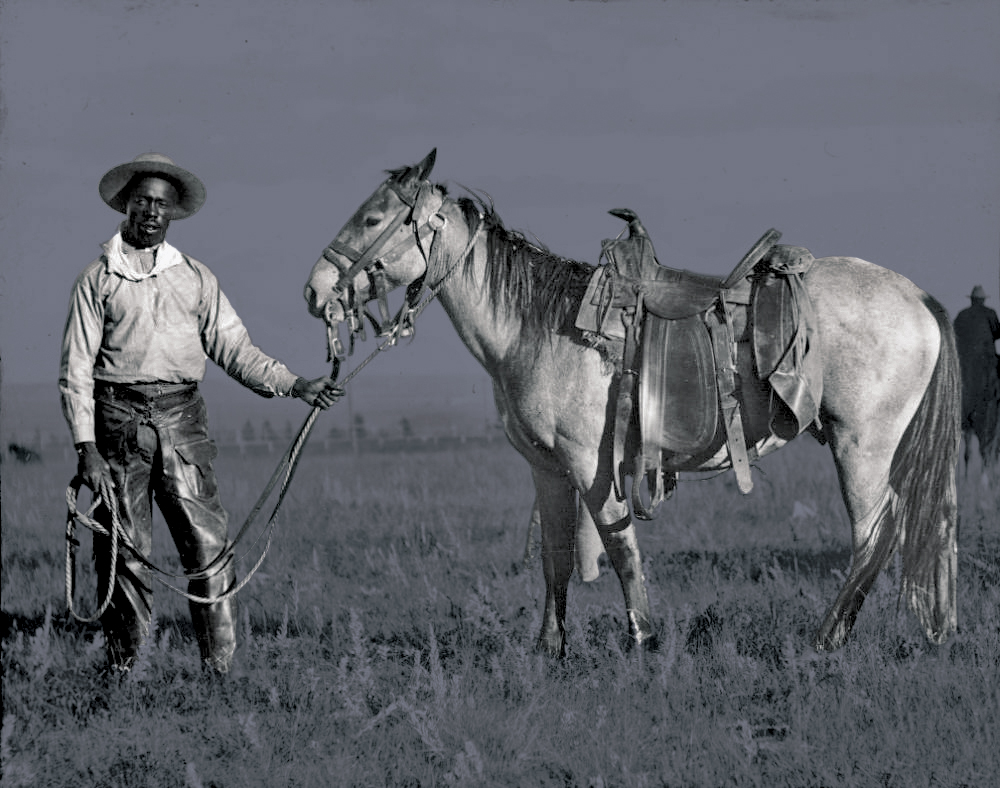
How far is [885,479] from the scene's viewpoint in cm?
573

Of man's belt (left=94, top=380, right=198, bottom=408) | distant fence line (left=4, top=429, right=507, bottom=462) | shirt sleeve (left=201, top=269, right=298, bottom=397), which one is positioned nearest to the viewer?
man's belt (left=94, top=380, right=198, bottom=408)

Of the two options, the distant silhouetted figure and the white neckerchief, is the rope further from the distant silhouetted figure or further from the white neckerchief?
the distant silhouetted figure

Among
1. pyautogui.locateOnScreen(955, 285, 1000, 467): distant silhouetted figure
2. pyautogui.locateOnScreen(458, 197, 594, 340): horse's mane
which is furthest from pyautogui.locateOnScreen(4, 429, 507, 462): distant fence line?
pyautogui.locateOnScreen(458, 197, 594, 340): horse's mane

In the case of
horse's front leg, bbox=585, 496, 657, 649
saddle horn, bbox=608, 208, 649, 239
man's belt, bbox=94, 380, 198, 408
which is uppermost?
saddle horn, bbox=608, 208, 649, 239

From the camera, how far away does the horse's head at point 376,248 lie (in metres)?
5.49

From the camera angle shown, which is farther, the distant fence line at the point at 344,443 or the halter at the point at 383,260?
the distant fence line at the point at 344,443

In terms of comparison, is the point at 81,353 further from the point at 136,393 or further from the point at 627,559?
the point at 627,559

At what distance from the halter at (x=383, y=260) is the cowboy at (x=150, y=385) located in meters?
0.42

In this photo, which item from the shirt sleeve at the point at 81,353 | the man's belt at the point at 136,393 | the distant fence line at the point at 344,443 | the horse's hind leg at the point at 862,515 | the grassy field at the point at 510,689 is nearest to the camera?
the grassy field at the point at 510,689

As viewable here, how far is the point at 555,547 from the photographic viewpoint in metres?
5.90

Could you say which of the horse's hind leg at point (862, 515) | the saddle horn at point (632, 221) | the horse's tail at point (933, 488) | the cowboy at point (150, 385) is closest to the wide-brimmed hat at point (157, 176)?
the cowboy at point (150, 385)

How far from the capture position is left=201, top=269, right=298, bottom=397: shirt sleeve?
211 inches

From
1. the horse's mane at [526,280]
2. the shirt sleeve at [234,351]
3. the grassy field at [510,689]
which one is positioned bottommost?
the grassy field at [510,689]

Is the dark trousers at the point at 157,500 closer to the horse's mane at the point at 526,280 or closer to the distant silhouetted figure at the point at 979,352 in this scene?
the horse's mane at the point at 526,280
